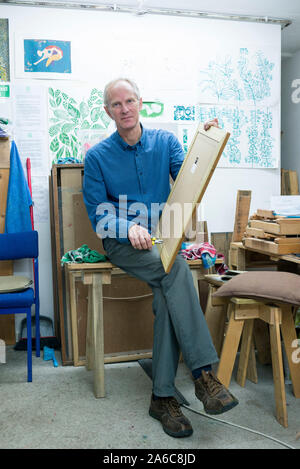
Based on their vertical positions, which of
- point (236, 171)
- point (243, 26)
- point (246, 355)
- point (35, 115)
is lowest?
point (246, 355)

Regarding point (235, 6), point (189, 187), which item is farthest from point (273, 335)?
point (235, 6)

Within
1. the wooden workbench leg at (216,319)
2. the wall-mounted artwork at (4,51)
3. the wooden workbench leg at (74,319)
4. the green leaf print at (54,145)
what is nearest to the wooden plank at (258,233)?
the wooden workbench leg at (216,319)

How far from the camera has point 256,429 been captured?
1.88 meters

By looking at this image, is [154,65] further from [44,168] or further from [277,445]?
[277,445]

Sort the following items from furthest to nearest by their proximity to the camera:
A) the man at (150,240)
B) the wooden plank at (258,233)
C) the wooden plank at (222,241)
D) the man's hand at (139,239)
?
the wooden plank at (222,241) → the wooden plank at (258,233) → the man's hand at (139,239) → the man at (150,240)

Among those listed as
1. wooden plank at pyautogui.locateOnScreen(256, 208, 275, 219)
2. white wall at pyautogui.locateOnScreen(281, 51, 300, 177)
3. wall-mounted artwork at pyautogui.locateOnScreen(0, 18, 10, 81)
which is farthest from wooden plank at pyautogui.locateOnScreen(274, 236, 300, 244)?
wall-mounted artwork at pyautogui.locateOnScreen(0, 18, 10, 81)

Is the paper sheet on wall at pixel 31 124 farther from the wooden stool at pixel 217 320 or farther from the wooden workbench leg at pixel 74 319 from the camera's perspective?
the wooden stool at pixel 217 320

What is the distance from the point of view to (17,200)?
117 inches

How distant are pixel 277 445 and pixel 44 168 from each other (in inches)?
88.2

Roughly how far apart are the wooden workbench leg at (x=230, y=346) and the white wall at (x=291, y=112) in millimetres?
2472

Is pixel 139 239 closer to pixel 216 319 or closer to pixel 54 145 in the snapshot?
pixel 216 319

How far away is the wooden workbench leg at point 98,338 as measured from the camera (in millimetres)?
2232
